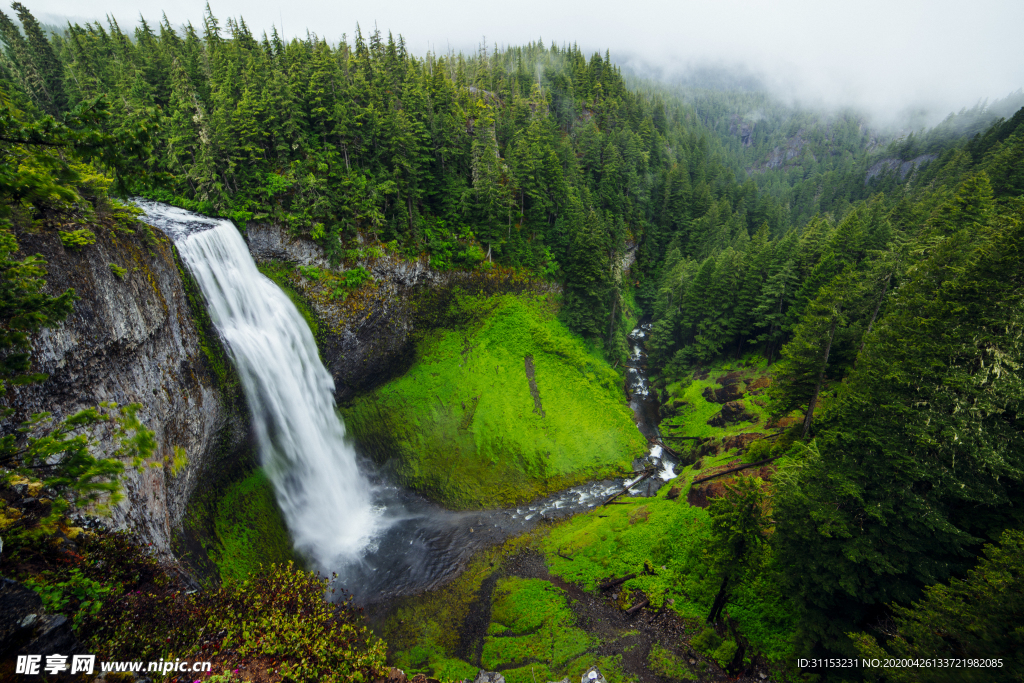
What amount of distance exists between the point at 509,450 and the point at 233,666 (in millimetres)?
22786

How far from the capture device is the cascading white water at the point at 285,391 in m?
21.9

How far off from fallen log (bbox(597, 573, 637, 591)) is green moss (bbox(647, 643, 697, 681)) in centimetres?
378

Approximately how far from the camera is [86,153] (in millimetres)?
5938

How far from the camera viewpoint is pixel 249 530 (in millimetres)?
22203

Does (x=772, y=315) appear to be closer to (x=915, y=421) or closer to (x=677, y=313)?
(x=677, y=313)

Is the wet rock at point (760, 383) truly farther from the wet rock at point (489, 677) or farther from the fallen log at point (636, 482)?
the wet rock at point (489, 677)

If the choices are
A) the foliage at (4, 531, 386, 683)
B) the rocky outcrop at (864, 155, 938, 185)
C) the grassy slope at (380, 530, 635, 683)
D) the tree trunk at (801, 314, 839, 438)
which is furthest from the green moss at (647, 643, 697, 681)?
the rocky outcrop at (864, 155, 938, 185)

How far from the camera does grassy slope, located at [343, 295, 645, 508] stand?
30188 millimetres

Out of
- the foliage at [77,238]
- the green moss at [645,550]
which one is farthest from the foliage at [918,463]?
the foliage at [77,238]

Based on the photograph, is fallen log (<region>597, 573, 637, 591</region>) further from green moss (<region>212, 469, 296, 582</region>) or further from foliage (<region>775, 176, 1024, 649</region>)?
green moss (<region>212, 469, 296, 582</region>)

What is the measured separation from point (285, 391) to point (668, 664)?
24.4m

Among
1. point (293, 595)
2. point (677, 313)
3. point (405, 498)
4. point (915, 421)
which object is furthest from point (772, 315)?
point (293, 595)

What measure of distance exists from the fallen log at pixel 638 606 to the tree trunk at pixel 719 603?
304 centimetres

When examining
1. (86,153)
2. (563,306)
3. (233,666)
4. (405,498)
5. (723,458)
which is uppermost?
(86,153)
